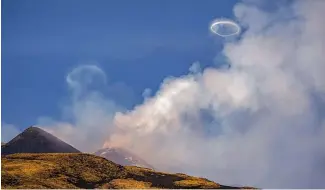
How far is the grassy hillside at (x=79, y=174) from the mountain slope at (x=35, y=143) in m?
0.16

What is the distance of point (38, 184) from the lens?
945 centimetres

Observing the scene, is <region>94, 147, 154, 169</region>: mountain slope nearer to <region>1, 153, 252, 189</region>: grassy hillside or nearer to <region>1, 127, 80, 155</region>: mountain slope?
<region>1, 153, 252, 189</region>: grassy hillside

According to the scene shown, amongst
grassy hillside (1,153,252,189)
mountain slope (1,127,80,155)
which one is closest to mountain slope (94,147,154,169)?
grassy hillside (1,153,252,189)

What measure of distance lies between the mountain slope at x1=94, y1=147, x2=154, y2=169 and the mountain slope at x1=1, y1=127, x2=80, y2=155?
2.02 feet

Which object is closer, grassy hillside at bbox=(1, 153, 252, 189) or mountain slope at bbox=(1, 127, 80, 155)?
grassy hillside at bbox=(1, 153, 252, 189)

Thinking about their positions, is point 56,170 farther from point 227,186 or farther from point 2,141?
point 227,186

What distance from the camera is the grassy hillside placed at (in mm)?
9508

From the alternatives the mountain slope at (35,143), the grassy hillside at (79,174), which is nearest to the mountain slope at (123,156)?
the grassy hillside at (79,174)

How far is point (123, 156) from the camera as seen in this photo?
34.9ft

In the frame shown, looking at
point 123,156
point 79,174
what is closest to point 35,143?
point 79,174

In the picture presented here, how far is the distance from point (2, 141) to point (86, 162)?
184cm

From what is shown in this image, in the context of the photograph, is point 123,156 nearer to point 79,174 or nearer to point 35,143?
point 79,174

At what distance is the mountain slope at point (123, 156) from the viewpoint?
405 inches

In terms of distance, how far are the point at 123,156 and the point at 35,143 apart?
2.22 metres
